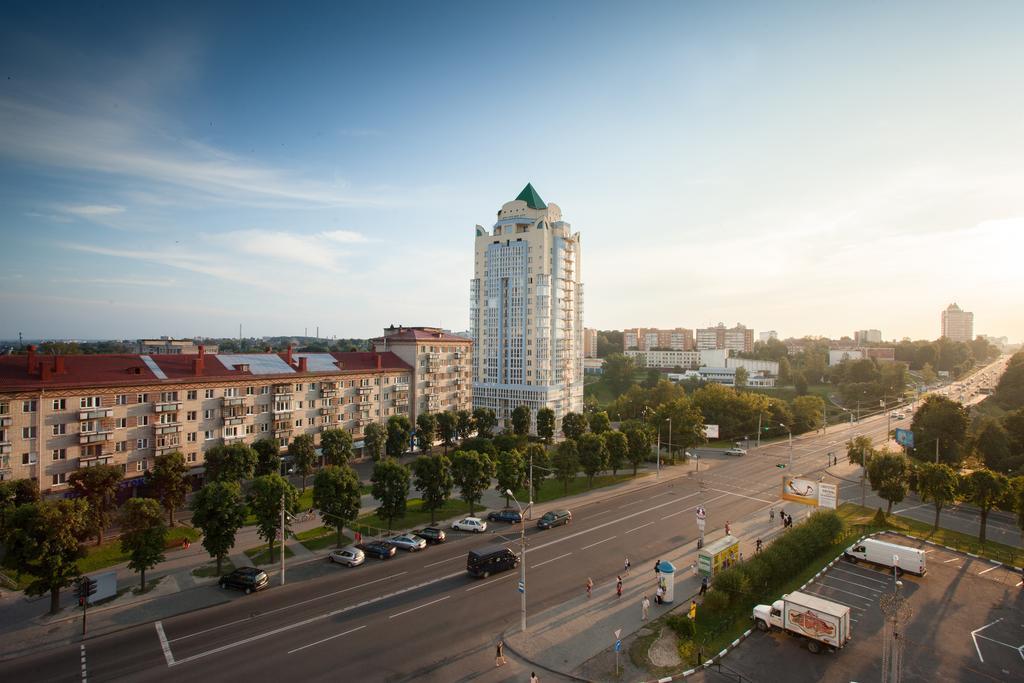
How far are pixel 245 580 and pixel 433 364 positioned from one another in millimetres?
59688

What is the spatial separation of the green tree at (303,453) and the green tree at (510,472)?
24895 mm

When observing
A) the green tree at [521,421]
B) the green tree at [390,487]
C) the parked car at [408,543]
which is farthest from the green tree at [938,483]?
the green tree at [521,421]

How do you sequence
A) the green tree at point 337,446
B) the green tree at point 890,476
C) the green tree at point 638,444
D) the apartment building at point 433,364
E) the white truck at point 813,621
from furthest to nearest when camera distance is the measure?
the apartment building at point 433,364 < the green tree at point 638,444 < the green tree at point 337,446 < the green tree at point 890,476 < the white truck at point 813,621

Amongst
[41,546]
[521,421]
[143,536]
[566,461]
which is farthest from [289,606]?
[521,421]

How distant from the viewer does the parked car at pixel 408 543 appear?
1950 inches

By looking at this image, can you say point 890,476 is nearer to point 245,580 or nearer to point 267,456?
point 245,580

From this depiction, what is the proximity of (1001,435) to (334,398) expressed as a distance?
98.5 metres

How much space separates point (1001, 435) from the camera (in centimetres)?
7931

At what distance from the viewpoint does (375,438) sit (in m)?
80.6

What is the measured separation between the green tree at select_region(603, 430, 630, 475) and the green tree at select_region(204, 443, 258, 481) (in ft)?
145

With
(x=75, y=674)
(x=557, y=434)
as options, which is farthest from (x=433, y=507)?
(x=557, y=434)

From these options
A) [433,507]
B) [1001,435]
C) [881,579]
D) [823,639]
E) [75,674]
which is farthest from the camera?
[1001,435]

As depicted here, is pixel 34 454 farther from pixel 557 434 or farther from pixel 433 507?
pixel 557 434

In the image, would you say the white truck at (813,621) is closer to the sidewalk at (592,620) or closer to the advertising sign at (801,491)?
the sidewalk at (592,620)
